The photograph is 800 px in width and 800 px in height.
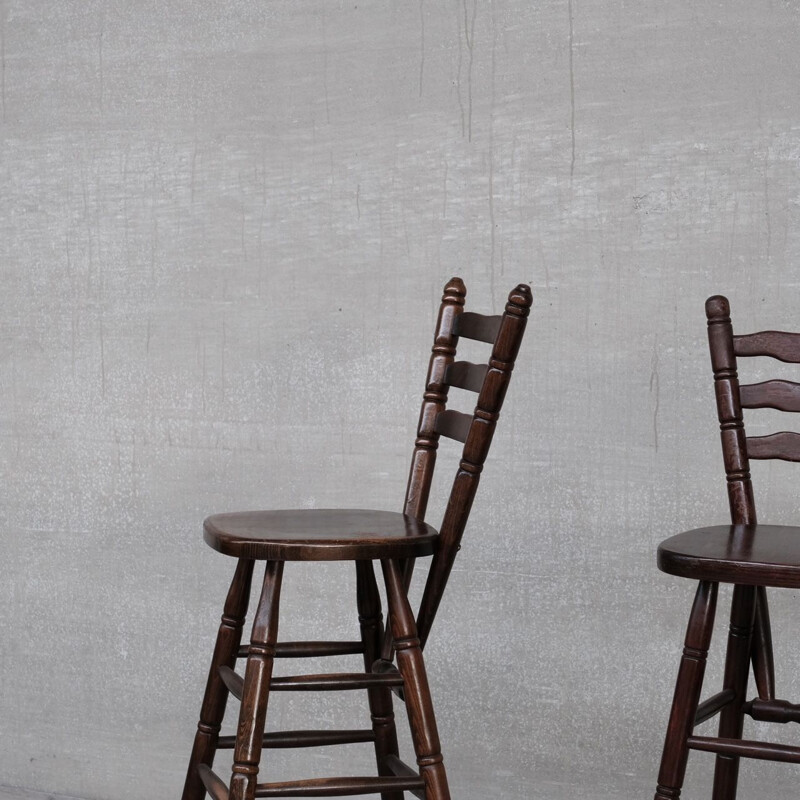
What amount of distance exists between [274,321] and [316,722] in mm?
919

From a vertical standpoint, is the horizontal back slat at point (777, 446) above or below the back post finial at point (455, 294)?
below

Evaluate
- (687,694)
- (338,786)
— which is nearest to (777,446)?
(687,694)

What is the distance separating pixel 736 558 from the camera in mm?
1341

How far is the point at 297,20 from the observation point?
237 cm

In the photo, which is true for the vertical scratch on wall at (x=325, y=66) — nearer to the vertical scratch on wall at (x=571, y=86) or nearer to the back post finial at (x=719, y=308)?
the vertical scratch on wall at (x=571, y=86)

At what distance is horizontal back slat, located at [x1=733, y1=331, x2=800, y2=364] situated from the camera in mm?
1712

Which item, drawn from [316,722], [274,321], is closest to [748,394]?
[274,321]

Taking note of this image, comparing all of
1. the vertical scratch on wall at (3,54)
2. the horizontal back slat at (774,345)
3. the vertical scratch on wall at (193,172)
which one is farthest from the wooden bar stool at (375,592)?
the vertical scratch on wall at (3,54)

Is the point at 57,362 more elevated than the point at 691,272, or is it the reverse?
the point at 691,272

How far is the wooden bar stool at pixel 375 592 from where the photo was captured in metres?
1.45

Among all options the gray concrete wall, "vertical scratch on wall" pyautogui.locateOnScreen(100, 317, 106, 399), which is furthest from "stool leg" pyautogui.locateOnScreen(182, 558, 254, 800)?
"vertical scratch on wall" pyautogui.locateOnScreen(100, 317, 106, 399)

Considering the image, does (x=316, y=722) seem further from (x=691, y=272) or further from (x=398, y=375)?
(x=691, y=272)

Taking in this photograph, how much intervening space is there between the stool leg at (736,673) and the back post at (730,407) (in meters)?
0.15

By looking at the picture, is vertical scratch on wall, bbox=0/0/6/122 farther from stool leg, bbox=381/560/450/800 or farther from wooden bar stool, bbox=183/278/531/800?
stool leg, bbox=381/560/450/800
